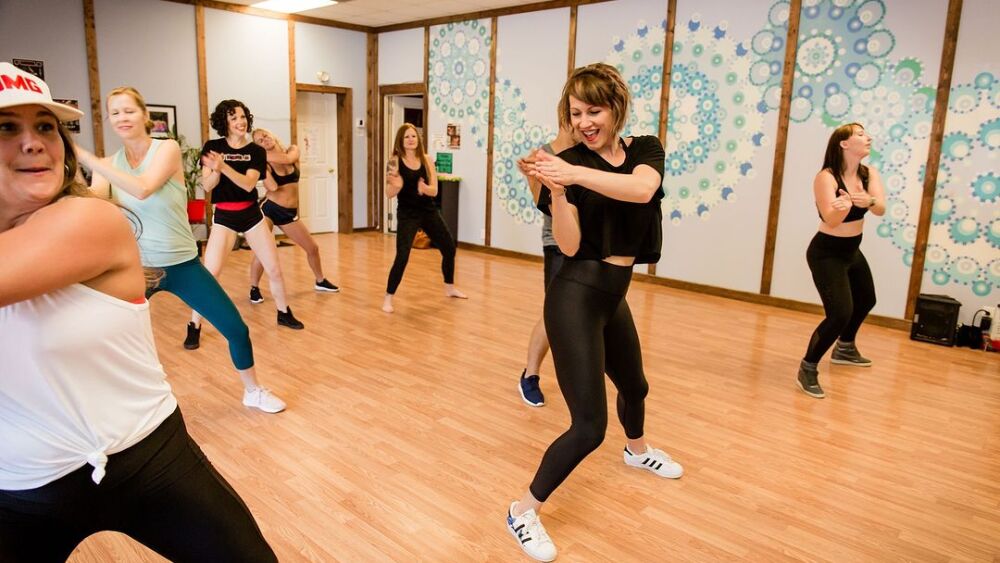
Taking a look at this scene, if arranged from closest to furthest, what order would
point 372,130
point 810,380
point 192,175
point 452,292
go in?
point 810,380 → point 452,292 → point 192,175 → point 372,130

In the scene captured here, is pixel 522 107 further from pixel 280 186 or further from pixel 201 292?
pixel 201 292

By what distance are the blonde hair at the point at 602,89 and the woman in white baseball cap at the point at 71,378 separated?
53.0 inches

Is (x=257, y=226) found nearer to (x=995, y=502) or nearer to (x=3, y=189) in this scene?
(x=3, y=189)

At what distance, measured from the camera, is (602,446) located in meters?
3.19

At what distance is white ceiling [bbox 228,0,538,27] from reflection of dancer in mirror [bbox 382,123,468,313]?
338 centimetres

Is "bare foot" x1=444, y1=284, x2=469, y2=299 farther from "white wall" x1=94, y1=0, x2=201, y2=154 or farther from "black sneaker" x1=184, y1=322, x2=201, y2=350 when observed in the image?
"white wall" x1=94, y1=0, x2=201, y2=154

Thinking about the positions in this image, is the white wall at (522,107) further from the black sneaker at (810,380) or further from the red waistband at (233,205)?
the black sneaker at (810,380)

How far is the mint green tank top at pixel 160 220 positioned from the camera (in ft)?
9.95

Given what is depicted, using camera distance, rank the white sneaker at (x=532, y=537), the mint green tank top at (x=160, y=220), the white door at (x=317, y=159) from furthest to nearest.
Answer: the white door at (x=317, y=159) → the mint green tank top at (x=160, y=220) → the white sneaker at (x=532, y=537)

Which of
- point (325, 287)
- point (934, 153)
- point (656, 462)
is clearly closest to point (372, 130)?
point (325, 287)

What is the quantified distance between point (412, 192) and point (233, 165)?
4.61 feet

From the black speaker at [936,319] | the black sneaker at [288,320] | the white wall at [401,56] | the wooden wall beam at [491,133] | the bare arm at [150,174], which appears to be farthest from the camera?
the white wall at [401,56]

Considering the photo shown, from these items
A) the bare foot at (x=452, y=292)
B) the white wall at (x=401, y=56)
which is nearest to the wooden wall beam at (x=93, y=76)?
the white wall at (x=401, y=56)

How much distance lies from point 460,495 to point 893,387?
9.68ft
